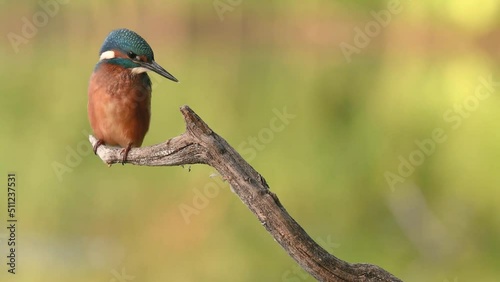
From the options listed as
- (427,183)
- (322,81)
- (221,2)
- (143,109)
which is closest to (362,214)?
(427,183)

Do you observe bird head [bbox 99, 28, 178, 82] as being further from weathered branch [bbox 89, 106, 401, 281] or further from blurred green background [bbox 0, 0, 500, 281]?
blurred green background [bbox 0, 0, 500, 281]

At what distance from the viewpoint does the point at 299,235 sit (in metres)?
2.28

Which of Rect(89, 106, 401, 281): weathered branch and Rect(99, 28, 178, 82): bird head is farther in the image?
Rect(99, 28, 178, 82): bird head

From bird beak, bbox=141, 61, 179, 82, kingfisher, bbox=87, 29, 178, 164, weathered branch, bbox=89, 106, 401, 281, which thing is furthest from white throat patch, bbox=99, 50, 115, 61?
weathered branch, bbox=89, 106, 401, 281

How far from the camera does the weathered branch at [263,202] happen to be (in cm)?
228

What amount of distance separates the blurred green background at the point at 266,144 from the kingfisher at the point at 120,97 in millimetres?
2138

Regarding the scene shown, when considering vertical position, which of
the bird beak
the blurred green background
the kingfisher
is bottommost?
the kingfisher

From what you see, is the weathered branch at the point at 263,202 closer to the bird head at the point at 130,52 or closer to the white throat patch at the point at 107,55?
the bird head at the point at 130,52

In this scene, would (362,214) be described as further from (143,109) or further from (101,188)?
(143,109)

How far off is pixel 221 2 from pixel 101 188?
7926 millimetres

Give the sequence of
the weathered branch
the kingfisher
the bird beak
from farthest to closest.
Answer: the kingfisher < the bird beak < the weathered branch

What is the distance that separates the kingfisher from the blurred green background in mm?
2138

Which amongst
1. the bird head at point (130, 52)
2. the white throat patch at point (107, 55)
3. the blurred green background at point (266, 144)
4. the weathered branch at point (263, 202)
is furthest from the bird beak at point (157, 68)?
the blurred green background at point (266, 144)

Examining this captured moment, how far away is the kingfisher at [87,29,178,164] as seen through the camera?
2.69 metres
